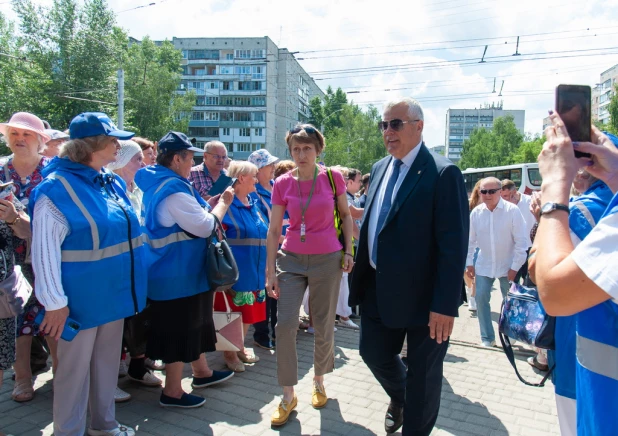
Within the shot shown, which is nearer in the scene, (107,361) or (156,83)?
(107,361)

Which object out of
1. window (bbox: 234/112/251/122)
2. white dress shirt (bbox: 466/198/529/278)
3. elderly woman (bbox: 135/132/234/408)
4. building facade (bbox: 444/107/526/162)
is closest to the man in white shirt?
white dress shirt (bbox: 466/198/529/278)

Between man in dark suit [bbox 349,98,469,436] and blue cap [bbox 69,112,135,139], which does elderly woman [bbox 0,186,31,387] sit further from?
man in dark suit [bbox 349,98,469,436]

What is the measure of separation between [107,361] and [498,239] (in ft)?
14.4

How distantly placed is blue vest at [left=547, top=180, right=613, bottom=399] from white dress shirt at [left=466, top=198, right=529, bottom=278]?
10.7ft

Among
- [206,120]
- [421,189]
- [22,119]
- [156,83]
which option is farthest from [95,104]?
[206,120]

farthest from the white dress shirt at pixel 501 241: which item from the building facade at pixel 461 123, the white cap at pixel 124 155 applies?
the building facade at pixel 461 123

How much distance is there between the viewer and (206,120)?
8019 cm

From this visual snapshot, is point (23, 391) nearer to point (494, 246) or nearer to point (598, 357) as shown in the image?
point (598, 357)

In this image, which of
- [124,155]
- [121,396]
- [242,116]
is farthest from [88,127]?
[242,116]

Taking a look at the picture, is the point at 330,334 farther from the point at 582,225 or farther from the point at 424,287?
the point at 582,225

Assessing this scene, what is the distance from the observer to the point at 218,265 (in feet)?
11.5

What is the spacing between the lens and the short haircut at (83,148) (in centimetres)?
288

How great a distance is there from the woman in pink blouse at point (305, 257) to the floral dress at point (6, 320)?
5.88 feet

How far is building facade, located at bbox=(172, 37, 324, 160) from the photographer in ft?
248
